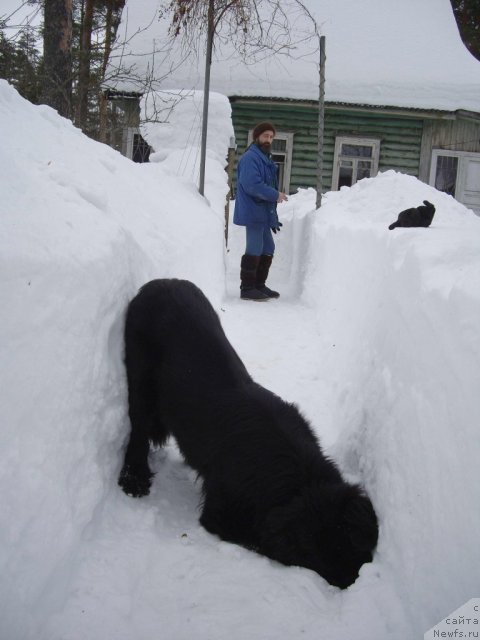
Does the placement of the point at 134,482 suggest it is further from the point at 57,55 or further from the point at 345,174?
the point at 345,174

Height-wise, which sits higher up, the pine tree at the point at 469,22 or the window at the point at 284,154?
the pine tree at the point at 469,22

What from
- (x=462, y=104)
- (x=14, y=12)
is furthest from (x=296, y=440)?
(x=462, y=104)

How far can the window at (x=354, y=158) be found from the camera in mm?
13953

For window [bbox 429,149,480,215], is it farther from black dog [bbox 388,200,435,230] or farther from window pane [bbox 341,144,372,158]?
black dog [bbox 388,200,435,230]

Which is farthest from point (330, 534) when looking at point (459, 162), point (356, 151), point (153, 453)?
point (459, 162)

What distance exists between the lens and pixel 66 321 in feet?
5.65

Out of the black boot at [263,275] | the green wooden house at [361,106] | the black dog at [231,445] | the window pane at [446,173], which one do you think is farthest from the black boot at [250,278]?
the window pane at [446,173]

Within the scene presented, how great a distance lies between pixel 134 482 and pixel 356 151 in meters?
13.5

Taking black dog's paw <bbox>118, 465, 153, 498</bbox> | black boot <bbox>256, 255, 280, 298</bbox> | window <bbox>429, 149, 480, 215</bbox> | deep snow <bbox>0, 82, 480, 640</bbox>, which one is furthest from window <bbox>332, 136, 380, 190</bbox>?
black dog's paw <bbox>118, 465, 153, 498</bbox>

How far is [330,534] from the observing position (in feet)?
5.65

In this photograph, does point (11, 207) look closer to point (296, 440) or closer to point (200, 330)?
point (200, 330)

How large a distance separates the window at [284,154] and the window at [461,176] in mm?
3871

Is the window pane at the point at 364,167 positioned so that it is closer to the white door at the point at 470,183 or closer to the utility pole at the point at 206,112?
the white door at the point at 470,183

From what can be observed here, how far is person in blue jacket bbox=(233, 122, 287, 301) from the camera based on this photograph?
5.48 m
